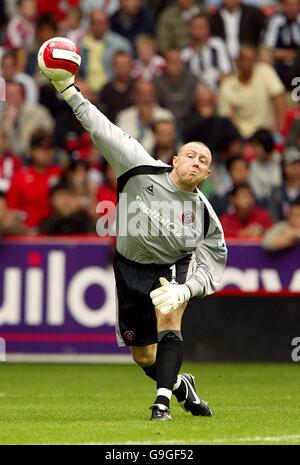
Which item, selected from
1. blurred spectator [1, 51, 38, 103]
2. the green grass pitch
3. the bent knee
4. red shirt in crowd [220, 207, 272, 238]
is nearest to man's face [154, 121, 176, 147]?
red shirt in crowd [220, 207, 272, 238]

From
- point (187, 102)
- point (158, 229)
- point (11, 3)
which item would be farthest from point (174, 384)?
point (11, 3)

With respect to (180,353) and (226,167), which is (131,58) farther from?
(180,353)

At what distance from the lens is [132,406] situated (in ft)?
32.8

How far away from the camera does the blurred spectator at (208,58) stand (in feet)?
57.8

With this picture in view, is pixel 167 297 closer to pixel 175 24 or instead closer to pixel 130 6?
pixel 175 24

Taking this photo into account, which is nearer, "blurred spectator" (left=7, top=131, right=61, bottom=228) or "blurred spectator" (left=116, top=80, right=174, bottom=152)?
"blurred spectator" (left=7, top=131, right=61, bottom=228)

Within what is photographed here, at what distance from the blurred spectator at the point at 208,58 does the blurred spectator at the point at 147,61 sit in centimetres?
39

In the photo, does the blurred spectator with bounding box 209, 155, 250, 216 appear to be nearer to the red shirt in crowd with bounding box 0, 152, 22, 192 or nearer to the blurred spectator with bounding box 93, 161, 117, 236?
the blurred spectator with bounding box 93, 161, 117, 236

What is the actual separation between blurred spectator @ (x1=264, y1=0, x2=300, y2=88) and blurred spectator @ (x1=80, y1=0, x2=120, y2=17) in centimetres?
224

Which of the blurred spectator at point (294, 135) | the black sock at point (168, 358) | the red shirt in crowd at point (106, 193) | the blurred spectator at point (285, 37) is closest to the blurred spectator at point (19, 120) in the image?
the red shirt in crowd at point (106, 193)

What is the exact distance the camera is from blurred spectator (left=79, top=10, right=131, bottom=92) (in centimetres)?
1791

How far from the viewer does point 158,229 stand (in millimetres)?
9031

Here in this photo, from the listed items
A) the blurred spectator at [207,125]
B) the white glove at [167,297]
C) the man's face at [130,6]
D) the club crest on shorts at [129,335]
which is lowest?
the club crest on shorts at [129,335]

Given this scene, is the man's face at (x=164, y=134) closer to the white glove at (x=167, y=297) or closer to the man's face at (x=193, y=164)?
the man's face at (x=193, y=164)
